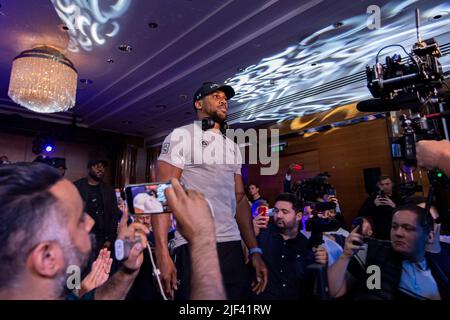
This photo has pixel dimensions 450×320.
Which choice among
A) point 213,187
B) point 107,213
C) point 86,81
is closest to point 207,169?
point 213,187

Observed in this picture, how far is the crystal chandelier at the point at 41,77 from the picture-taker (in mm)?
3041

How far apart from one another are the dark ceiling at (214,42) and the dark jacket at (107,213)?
158cm

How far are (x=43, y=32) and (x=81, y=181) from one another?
1650mm

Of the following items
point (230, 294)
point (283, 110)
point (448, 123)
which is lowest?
point (230, 294)

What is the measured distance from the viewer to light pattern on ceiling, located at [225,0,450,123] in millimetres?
2926

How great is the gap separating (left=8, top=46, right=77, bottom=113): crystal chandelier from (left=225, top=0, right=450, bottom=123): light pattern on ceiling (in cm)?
210

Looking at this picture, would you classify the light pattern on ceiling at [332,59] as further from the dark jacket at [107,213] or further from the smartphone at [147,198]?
the smartphone at [147,198]

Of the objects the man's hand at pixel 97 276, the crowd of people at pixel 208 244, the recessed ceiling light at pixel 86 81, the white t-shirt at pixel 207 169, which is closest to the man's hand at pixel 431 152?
→ the crowd of people at pixel 208 244

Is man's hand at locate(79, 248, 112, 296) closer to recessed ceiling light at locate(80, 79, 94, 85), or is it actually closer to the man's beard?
the man's beard

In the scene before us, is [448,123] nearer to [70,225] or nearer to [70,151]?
[70,225]

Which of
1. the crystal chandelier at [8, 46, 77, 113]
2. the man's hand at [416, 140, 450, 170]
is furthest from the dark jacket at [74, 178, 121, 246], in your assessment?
the man's hand at [416, 140, 450, 170]

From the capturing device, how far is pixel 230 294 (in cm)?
127
